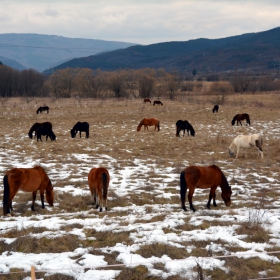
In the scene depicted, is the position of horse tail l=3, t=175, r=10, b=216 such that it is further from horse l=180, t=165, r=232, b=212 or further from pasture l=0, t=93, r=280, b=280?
horse l=180, t=165, r=232, b=212

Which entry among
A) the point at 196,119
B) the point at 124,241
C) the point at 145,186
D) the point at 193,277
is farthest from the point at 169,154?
the point at 196,119

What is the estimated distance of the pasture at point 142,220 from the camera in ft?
16.3

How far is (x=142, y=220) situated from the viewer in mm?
7070

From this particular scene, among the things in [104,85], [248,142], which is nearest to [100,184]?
[248,142]

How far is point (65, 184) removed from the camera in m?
10.3

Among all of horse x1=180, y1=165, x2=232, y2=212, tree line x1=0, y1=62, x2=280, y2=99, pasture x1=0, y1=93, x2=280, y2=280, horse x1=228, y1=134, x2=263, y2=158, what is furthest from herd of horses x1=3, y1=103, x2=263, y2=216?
tree line x1=0, y1=62, x2=280, y2=99

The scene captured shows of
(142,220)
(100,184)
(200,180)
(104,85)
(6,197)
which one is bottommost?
(142,220)

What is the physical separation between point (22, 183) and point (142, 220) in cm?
302

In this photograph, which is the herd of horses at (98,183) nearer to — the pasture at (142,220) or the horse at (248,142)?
the pasture at (142,220)

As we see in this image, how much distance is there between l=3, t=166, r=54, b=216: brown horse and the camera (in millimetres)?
7633

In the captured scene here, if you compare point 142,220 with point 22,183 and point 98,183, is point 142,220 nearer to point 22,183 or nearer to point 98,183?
point 98,183

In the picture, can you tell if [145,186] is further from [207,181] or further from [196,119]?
[196,119]

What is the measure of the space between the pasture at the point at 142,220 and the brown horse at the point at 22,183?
0.35 metres

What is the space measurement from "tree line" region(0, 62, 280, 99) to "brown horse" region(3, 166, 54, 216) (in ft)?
163
